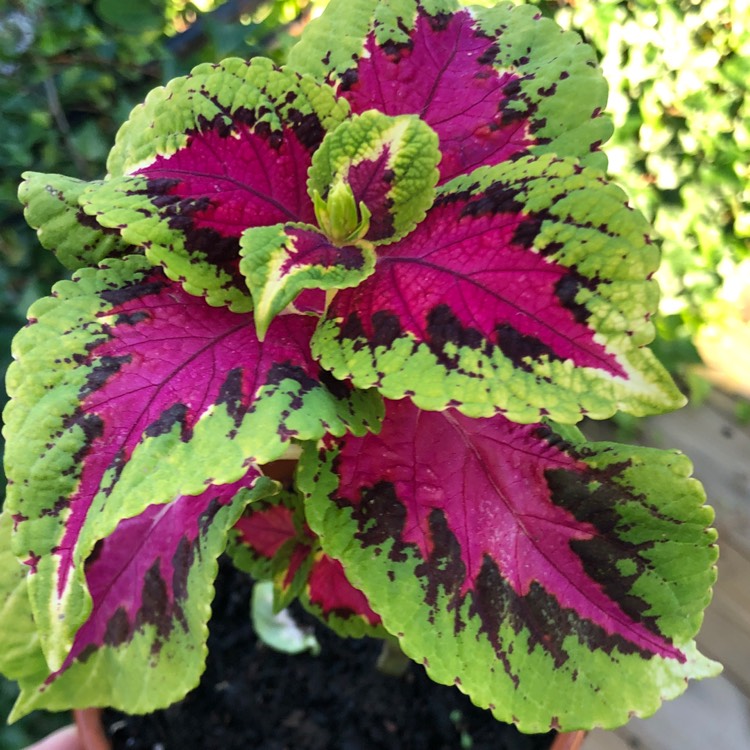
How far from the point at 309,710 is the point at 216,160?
0.71 metres

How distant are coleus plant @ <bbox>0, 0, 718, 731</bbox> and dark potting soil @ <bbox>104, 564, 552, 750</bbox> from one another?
36cm

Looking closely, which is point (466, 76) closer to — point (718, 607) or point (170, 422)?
point (170, 422)

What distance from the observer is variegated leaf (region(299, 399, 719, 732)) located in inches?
17.6

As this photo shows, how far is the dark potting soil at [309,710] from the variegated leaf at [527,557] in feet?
1.49

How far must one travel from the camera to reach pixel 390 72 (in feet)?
1.59

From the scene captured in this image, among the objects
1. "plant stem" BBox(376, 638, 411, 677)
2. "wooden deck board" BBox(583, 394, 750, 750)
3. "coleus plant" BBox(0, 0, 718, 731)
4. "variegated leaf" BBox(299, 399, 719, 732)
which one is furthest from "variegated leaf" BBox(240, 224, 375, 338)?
"wooden deck board" BBox(583, 394, 750, 750)

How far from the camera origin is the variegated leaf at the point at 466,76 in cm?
47

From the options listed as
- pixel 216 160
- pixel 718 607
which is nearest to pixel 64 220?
pixel 216 160

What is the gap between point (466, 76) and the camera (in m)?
0.49

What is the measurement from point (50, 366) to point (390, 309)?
19 centimetres

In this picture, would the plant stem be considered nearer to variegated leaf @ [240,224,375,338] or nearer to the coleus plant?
the coleus plant

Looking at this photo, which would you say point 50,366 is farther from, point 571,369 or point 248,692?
point 248,692

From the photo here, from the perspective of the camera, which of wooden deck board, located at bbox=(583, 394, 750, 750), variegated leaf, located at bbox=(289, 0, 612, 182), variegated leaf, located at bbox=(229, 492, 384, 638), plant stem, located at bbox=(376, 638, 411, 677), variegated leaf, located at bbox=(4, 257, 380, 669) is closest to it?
variegated leaf, located at bbox=(4, 257, 380, 669)

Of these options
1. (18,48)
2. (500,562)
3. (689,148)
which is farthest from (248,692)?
(689,148)
